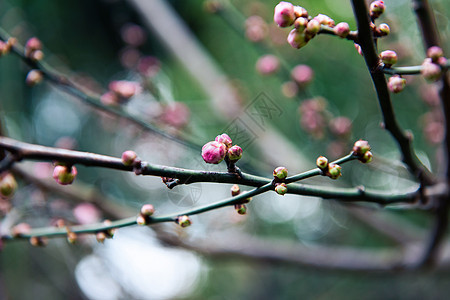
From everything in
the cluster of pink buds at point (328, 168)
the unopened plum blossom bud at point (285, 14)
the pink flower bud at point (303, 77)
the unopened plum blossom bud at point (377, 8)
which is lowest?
the cluster of pink buds at point (328, 168)

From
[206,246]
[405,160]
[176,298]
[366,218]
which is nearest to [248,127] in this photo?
[405,160]

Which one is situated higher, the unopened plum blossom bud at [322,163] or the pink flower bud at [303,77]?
the pink flower bud at [303,77]

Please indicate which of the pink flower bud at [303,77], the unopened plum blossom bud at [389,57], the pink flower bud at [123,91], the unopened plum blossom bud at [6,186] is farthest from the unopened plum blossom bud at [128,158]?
the pink flower bud at [303,77]

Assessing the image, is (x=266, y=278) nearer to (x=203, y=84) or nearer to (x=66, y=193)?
(x=203, y=84)

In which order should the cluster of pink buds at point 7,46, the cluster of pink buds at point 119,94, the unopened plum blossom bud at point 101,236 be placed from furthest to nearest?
the cluster of pink buds at point 119,94 < the cluster of pink buds at point 7,46 < the unopened plum blossom bud at point 101,236

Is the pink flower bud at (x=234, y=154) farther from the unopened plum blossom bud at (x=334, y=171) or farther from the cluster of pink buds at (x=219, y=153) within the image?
the unopened plum blossom bud at (x=334, y=171)

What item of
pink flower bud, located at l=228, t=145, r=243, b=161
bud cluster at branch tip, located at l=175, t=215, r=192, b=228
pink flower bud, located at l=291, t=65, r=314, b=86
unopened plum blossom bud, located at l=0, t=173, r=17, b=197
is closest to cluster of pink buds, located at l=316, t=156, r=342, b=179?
pink flower bud, located at l=228, t=145, r=243, b=161

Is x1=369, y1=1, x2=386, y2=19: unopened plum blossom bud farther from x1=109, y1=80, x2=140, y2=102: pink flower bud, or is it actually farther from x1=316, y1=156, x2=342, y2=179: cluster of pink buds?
x1=109, y1=80, x2=140, y2=102: pink flower bud
